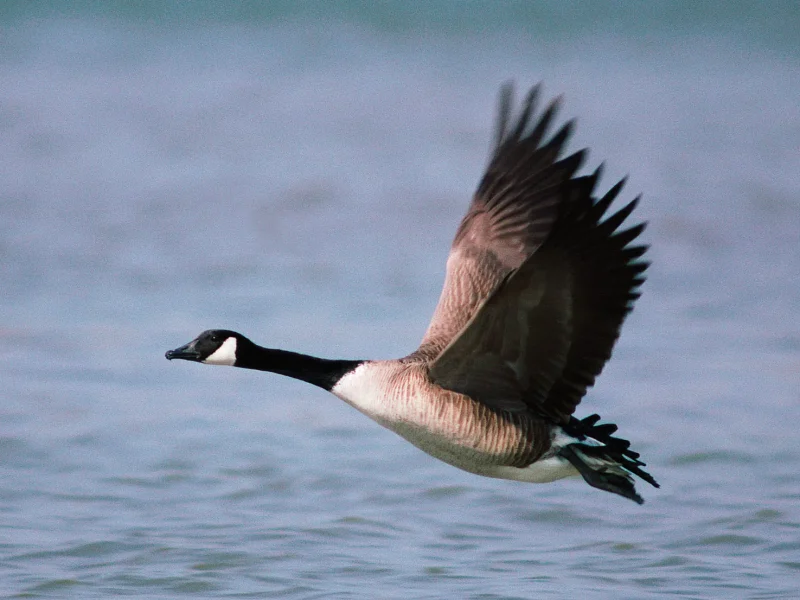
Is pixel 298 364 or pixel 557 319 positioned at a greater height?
pixel 557 319

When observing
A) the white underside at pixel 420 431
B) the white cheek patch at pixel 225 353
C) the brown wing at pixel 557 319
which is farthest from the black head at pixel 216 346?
the brown wing at pixel 557 319

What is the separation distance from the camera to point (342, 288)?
1212 cm

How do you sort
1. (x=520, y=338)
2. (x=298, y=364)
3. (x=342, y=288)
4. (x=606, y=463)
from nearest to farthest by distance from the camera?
(x=520, y=338) → (x=606, y=463) → (x=298, y=364) → (x=342, y=288)

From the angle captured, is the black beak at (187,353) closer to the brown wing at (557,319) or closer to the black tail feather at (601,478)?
the brown wing at (557,319)

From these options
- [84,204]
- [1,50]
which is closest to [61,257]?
[84,204]

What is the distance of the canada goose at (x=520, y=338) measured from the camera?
594 cm

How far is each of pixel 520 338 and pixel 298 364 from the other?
119cm

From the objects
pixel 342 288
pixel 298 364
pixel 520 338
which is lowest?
pixel 298 364

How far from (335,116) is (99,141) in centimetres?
292

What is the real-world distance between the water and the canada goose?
0.72 metres

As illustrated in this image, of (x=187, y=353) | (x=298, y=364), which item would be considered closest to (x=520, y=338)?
(x=298, y=364)

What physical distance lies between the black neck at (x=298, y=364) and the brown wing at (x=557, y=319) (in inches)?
19.9

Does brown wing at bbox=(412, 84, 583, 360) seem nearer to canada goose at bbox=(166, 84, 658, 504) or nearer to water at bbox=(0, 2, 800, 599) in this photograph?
canada goose at bbox=(166, 84, 658, 504)

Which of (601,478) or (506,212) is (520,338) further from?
(601,478)
